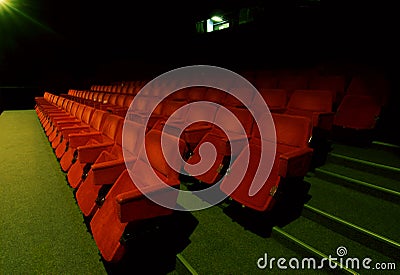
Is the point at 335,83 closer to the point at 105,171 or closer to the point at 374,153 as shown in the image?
the point at 374,153

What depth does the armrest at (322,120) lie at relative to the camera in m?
1.32

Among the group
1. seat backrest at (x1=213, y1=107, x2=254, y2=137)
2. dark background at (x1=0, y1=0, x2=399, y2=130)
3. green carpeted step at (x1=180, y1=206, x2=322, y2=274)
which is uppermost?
dark background at (x1=0, y1=0, x2=399, y2=130)

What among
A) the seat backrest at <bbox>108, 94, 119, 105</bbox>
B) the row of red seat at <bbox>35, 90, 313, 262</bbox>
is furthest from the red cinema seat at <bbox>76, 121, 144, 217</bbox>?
the seat backrest at <bbox>108, 94, 119, 105</bbox>

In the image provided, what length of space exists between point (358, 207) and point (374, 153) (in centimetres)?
57

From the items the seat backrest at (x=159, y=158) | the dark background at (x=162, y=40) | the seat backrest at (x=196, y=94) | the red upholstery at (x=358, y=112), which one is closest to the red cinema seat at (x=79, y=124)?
the seat backrest at (x=196, y=94)

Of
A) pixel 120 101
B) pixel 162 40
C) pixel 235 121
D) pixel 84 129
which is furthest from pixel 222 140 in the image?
pixel 162 40

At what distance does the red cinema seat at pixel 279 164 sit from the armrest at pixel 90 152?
2.13ft

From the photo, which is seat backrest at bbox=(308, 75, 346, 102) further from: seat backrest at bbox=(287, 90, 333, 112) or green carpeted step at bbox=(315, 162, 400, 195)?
green carpeted step at bbox=(315, 162, 400, 195)

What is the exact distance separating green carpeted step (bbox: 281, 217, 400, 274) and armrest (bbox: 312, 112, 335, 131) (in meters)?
0.56

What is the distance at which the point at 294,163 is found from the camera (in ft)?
3.03

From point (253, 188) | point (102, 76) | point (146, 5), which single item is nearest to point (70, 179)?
point (253, 188)

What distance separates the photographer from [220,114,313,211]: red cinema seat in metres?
0.93

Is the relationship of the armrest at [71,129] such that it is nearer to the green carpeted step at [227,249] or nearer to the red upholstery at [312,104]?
the green carpeted step at [227,249]

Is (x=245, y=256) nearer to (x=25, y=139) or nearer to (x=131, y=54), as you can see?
(x=25, y=139)
